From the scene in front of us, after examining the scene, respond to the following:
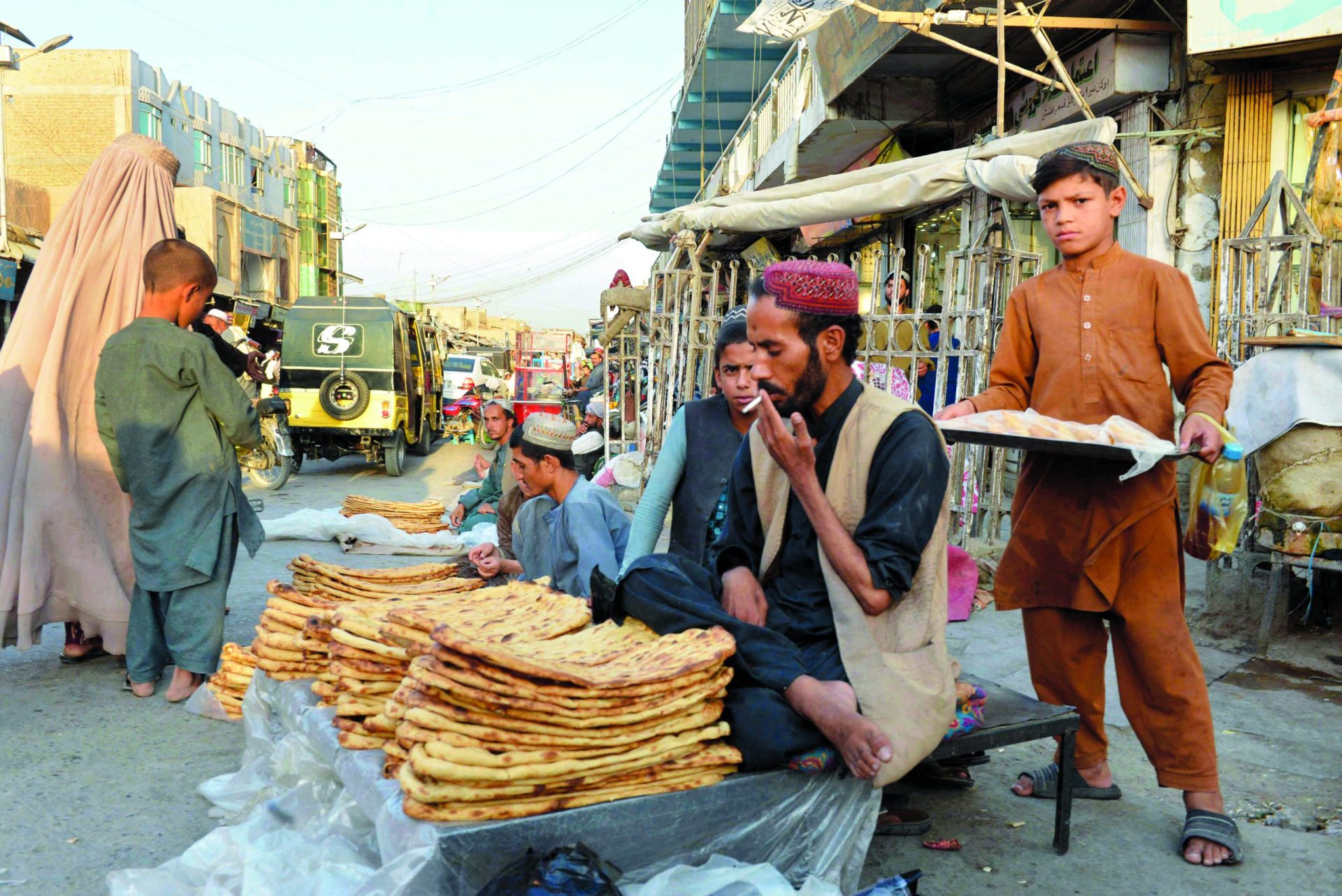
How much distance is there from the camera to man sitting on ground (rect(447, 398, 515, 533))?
8.41 metres

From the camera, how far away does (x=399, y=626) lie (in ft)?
7.81

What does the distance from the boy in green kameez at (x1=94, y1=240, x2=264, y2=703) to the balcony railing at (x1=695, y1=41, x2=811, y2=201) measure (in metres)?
9.40

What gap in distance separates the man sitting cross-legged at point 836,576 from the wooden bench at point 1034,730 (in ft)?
1.19

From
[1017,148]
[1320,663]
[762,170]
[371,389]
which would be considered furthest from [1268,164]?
[371,389]

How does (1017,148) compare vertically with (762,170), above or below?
below

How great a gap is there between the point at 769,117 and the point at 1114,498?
540 inches

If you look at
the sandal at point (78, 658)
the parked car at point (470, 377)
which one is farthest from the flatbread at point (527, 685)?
the parked car at point (470, 377)

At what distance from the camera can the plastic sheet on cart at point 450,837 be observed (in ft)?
6.72

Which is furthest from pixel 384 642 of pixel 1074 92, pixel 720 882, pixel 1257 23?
pixel 1257 23

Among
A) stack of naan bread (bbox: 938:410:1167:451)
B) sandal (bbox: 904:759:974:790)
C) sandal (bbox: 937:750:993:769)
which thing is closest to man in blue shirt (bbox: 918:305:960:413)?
sandal (bbox: 937:750:993:769)

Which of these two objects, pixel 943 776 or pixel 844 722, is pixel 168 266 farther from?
pixel 943 776

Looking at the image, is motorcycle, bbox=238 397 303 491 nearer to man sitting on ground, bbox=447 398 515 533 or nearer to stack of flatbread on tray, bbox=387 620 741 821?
man sitting on ground, bbox=447 398 515 533

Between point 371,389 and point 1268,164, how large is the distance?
10958 millimetres

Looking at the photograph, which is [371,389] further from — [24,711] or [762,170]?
[24,711]
